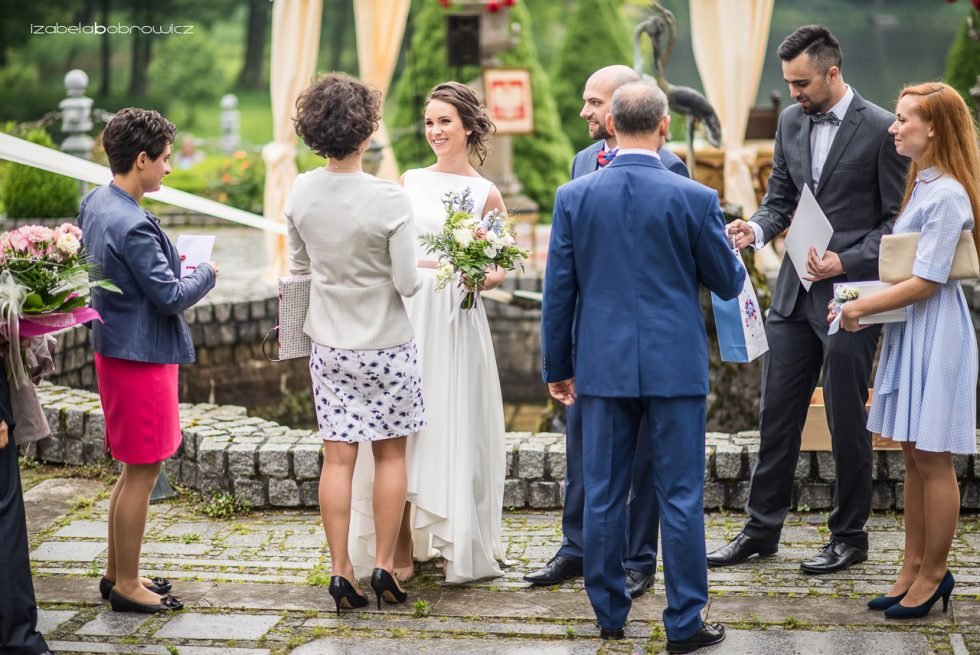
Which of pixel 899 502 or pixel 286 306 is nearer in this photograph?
pixel 286 306

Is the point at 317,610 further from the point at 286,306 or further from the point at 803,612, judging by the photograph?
the point at 803,612

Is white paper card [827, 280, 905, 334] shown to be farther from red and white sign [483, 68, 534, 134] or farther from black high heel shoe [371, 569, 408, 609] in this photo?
red and white sign [483, 68, 534, 134]

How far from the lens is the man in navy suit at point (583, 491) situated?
14.7ft

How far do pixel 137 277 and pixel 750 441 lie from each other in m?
2.78

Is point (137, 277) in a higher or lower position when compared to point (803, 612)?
higher

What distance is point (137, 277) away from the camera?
164 inches

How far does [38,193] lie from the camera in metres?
11.9

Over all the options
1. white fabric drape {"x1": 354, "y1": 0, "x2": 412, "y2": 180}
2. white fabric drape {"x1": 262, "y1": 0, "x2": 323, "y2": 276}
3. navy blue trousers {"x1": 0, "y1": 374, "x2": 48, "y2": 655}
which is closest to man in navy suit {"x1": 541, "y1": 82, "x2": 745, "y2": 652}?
navy blue trousers {"x1": 0, "y1": 374, "x2": 48, "y2": 655}

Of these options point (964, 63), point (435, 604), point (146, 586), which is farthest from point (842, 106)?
point (964, 63)

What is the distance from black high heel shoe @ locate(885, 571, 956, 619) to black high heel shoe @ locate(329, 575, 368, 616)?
1813mm

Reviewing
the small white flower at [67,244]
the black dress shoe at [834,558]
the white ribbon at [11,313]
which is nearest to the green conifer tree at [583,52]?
the black dress shoe at [834,558]

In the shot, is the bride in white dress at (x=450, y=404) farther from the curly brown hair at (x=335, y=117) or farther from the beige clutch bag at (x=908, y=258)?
the beige clutch bag at (x=908, y=258)

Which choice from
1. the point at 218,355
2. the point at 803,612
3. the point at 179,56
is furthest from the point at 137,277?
the point at 179,56

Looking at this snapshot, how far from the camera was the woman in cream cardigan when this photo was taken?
13.7 feet
